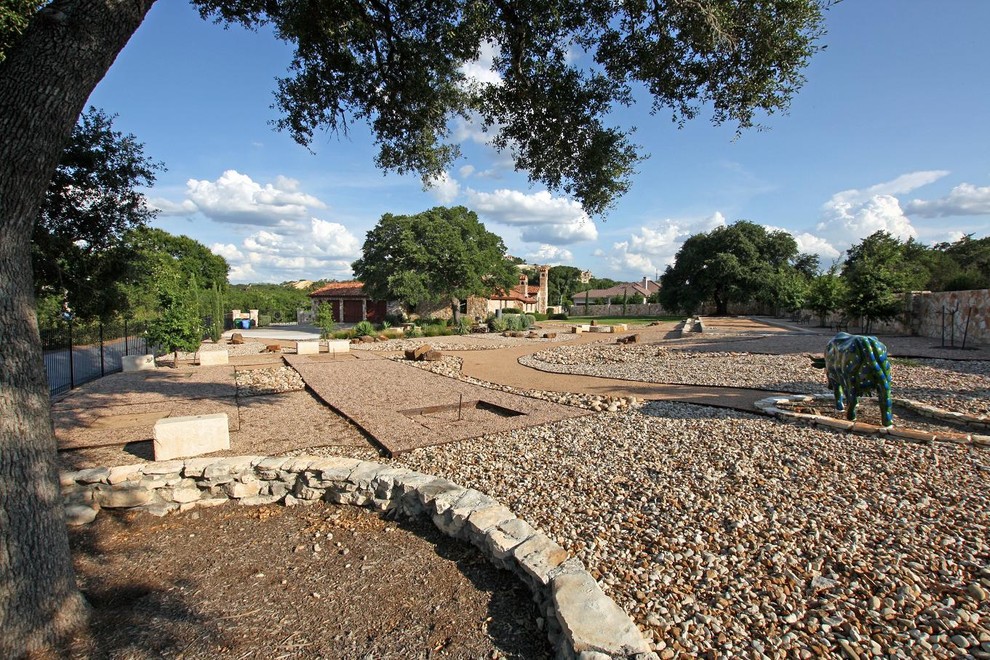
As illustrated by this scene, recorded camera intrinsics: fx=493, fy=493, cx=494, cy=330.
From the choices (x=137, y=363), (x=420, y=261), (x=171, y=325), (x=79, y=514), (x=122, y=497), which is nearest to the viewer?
(x=79, y=514)

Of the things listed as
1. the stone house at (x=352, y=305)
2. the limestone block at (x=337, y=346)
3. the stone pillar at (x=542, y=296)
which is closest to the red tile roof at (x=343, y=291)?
the stone house at (x=352, y=305)

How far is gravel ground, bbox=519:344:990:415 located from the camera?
8375 millimetres

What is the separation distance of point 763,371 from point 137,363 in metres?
16.7

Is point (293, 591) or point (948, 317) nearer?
point (293, 591)

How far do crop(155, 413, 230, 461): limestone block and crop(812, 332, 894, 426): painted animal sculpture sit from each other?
781 cm

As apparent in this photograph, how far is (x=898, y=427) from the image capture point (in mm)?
5844

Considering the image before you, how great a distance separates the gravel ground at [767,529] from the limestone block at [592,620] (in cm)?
22

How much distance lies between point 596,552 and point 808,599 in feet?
4.01

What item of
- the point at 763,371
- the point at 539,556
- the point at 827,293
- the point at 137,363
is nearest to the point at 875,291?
the point at 827,293

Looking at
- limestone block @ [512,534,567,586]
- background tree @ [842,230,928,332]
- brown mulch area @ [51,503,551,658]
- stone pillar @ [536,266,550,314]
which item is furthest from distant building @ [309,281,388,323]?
limestone block @ [512,534,567,586]

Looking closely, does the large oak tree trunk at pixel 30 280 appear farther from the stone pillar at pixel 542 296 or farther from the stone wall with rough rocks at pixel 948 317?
the stone pillar at pixel 542 296

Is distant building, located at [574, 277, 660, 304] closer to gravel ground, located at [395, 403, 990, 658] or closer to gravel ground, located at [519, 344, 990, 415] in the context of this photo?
gravel ground, located at [519, 344, 990, 415]

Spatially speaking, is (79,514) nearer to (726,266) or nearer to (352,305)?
(352,305)

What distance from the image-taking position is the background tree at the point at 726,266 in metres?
44.3
